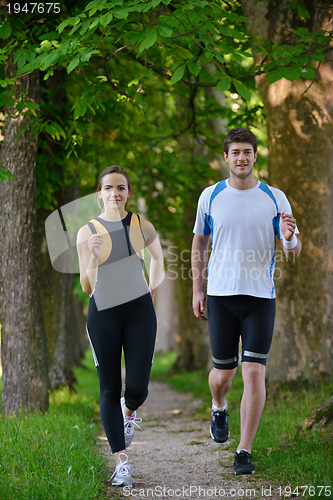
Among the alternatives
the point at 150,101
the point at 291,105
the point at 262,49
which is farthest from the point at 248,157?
the point at 150,101

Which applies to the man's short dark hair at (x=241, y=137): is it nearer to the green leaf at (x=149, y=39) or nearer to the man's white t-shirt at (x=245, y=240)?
the man's white t-shirt at (x=245, y=240)

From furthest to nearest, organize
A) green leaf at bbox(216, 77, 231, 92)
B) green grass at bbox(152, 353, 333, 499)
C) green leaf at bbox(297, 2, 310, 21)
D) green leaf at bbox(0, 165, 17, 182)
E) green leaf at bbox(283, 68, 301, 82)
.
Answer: green leaf at bbox(297, 2, 310, 21) < green leaf at bbox(0, 165, 17, 182) < green leaf at bbox(283, 68, 301, 82) < green leaf at bbox(216, 77, 231, 92) < green grass at bbox(152, 353, 333, 499)

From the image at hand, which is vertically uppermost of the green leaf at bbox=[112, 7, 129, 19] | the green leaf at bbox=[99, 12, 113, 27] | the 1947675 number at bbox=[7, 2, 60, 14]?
the 1947675 number at bbox=[7, 2, 60, 14]

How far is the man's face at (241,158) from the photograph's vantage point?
4320mm

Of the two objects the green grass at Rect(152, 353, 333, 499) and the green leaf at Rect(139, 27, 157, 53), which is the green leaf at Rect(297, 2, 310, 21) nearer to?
the green leaf at Rect(139, 27, 157, 53)

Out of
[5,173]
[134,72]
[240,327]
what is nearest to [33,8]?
[5,173]

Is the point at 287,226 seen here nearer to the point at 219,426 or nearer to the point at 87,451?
the point at 219,426

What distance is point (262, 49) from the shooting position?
614 centimetres

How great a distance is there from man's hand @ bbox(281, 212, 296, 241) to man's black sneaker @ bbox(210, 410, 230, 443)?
1.56 meters

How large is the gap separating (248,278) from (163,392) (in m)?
7.54

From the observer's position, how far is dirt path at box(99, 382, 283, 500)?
3.93 meters

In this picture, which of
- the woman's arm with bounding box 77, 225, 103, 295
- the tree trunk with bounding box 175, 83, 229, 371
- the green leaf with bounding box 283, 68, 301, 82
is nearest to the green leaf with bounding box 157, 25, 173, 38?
the green leaf with bounding box 283, 68, 301, 82

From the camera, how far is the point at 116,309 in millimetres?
4113

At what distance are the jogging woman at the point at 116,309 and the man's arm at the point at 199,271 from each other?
0.51 metres
